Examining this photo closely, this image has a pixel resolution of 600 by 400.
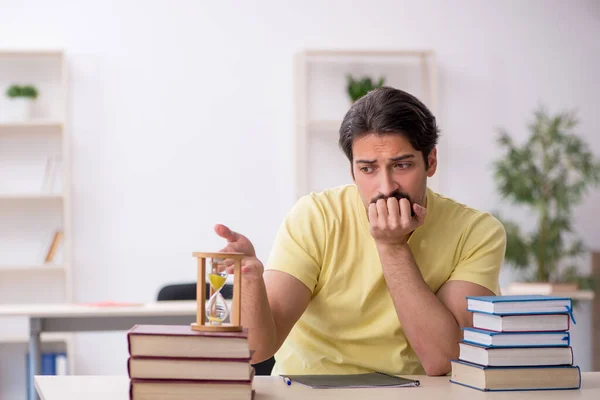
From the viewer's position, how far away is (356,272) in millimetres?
1937

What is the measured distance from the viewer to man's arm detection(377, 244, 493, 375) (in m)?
1.75

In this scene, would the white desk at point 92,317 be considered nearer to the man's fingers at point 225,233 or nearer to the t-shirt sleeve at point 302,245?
the t-shirt sleeve at point 302,245

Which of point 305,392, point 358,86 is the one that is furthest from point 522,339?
point 358,86

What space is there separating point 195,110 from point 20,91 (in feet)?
3.39

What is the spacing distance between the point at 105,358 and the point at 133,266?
595mm

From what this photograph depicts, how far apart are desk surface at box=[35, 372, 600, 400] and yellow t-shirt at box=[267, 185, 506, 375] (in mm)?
320

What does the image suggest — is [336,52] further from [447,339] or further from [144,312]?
[447,339]

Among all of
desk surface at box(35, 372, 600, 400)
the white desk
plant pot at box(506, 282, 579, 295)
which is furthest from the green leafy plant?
desk surface at box(35, 372, 600, 400)

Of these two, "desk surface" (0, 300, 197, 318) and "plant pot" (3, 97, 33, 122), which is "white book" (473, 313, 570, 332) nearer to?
"desk surface" (0, 300, 197, 318)

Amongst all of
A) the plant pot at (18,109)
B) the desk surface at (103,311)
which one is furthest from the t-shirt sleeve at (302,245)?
the plant pot at (18,109)

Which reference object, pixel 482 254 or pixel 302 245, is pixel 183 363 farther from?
pixel 482 254

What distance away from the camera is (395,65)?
5379 mm

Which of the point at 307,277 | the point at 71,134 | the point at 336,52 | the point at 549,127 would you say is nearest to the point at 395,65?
the point at 336,52

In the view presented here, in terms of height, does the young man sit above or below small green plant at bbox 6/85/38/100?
below
